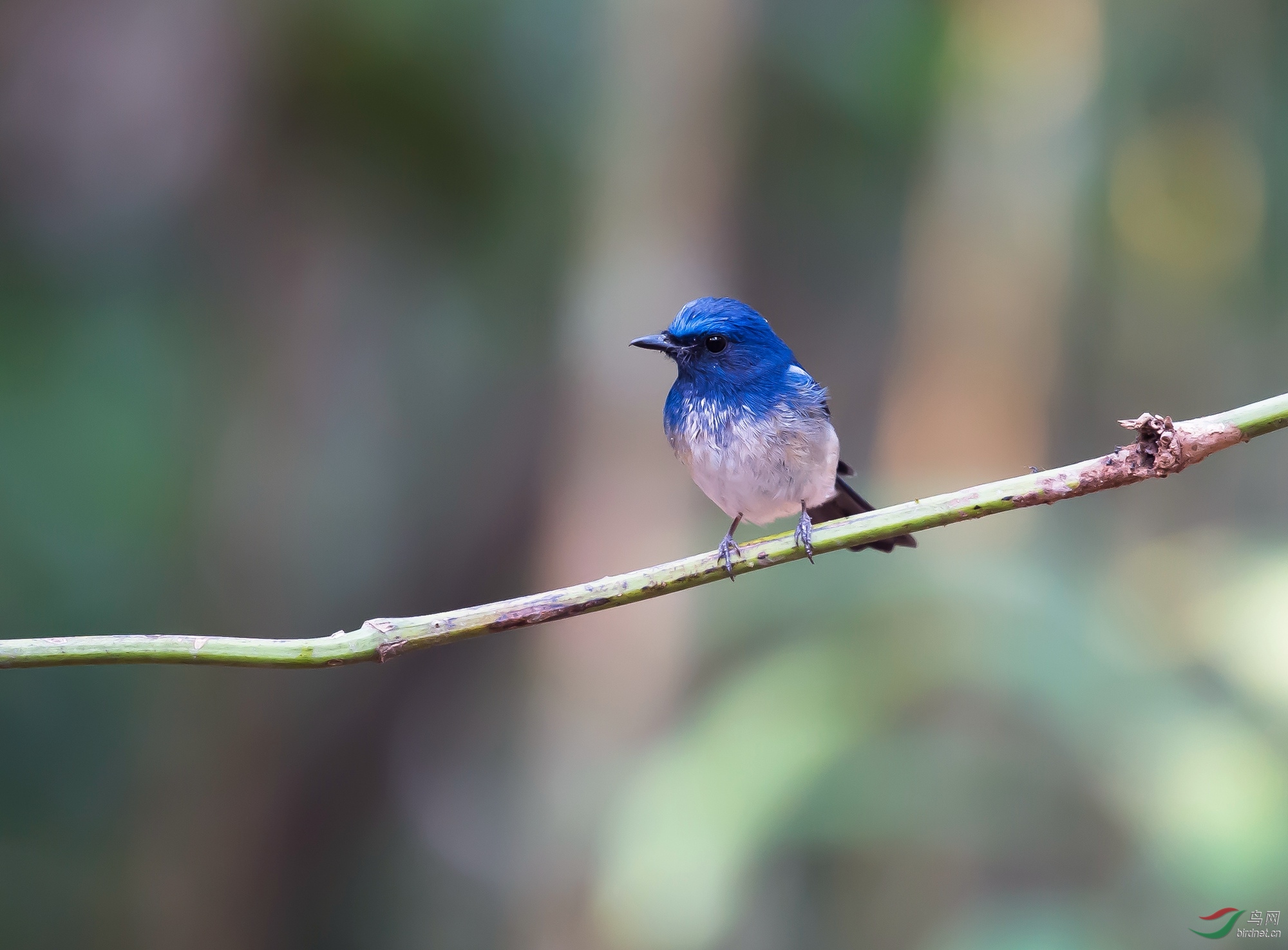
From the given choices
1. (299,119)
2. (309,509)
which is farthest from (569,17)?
(309,509)

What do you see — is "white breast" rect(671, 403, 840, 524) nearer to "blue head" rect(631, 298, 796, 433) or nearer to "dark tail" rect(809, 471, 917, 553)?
"blue head" rect(631, 298, 796, 433)

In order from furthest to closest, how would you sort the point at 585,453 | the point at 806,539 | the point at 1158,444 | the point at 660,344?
the point at 585,453
the point at 660,344
the point at 806,539
the point at 1158,444

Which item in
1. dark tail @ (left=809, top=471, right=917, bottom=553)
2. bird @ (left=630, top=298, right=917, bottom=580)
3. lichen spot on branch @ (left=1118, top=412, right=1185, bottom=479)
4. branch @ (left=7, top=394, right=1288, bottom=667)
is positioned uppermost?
bird @ (left=630, top=298, right=917, bottom=580)

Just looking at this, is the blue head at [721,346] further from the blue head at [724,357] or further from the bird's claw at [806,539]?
the bird's claw at [806,539]

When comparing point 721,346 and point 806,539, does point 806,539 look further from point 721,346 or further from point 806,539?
point 721,346

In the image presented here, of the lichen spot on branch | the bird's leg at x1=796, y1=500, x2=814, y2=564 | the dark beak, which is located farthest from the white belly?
the lichen spot on branch

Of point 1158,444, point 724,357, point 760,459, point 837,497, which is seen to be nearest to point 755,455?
point 760,459
